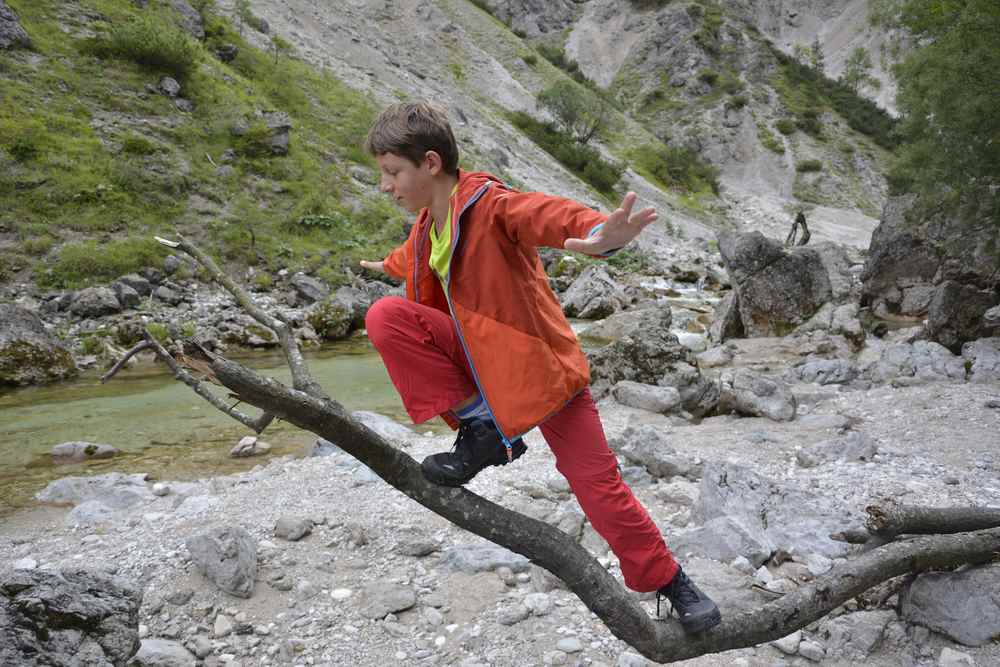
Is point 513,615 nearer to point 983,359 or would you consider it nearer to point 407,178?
point 407,178

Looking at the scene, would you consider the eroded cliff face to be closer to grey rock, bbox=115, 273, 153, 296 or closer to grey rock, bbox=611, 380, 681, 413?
grey rock, bbox=115, 273, 153, 296

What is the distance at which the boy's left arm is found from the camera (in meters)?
1.87

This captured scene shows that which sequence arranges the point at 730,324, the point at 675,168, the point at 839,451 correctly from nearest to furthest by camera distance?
the point at 839,451 < the point at 730,324 < the point at 675,168

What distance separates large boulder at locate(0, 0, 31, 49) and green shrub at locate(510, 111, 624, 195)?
3650cm

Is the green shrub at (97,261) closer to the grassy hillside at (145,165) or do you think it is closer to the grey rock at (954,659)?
the grassy hillside at (145,165)

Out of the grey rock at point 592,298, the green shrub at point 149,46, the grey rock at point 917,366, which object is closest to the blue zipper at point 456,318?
the grey rock at point 917,366

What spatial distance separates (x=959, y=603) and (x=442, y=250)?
3.20 meters

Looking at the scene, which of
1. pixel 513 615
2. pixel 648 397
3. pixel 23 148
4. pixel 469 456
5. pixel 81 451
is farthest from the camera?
pixel 23 148

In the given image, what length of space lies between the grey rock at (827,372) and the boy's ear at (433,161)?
31.6ft

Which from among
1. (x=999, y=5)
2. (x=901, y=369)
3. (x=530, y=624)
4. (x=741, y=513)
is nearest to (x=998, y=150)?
(x=999, y=5)

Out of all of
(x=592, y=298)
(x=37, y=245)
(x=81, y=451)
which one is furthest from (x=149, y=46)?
(x=81, y=451)

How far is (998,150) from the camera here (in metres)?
9.91

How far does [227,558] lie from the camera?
399 centimetres

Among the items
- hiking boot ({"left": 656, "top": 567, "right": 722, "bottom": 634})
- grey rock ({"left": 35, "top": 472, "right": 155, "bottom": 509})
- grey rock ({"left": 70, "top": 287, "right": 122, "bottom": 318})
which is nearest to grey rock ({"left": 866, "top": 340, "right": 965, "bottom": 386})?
hiking boot ({"left": 656, "top": 567, "right": 722, "bottom": 634})
